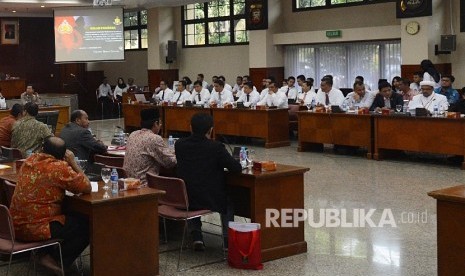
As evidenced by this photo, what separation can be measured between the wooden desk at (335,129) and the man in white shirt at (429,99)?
863 mm

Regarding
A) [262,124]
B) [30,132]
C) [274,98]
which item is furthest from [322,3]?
[30,132]

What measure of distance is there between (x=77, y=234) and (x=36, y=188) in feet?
1.55

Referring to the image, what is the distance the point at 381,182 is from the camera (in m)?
9.21

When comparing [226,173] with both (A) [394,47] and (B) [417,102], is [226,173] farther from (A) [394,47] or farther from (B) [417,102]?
(A) [394,47]

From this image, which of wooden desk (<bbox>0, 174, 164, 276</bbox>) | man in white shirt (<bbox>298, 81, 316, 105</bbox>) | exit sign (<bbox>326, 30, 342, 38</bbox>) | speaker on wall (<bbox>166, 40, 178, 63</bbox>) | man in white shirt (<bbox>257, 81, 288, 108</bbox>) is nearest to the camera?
wooden desk (<bbox>0, 174, 164, 276</bbox>)

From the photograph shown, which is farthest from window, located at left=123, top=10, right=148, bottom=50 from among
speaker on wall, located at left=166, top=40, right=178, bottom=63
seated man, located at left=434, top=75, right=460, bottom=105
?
seated man, located at left=434, top=75, right=460, bottom=105

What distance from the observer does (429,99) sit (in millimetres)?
11227

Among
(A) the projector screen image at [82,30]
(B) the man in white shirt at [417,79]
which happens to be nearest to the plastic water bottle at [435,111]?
(B) the man in white shirt at [417,79]

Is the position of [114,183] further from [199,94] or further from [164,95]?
[164,95]

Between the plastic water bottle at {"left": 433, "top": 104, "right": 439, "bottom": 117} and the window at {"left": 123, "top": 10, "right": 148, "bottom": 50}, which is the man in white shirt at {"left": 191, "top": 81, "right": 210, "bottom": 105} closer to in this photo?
the plastic water bottle at {"left": 433, "top": 104, "right": 439, "bottom": 117}

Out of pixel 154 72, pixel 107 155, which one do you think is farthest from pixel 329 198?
pixel 154 72

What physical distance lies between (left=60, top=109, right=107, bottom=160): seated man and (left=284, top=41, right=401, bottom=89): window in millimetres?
9867

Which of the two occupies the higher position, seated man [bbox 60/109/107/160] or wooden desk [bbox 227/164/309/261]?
seated man [bbox 60/109/107/160]

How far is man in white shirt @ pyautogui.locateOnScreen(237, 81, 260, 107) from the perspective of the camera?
14348 mm
